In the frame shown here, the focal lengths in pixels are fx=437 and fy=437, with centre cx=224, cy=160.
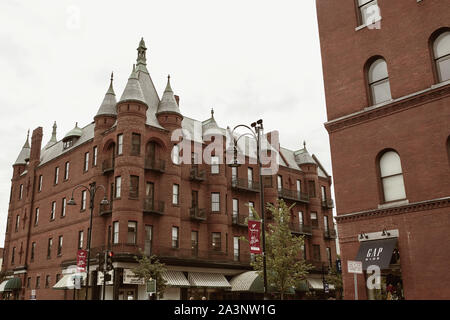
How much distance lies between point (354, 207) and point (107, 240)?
83.1ft

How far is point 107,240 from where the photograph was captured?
3762 cm

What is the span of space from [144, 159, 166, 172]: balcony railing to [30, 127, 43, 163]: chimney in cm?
1992

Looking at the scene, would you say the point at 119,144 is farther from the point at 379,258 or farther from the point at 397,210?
the point at 379,258

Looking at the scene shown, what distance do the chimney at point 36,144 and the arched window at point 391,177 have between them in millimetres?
44152

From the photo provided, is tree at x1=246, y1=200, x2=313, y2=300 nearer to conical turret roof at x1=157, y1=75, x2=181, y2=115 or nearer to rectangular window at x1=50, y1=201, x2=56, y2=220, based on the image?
conical turret roof at x1=157, y1=75, x2=181, y2=115

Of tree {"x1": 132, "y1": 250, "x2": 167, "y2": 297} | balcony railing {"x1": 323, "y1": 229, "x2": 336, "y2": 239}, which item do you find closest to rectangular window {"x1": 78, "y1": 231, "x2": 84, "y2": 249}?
tree {"x1": 132, "y1": 250, "x2": 167, "y2": 297}

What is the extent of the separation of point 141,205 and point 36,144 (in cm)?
2219

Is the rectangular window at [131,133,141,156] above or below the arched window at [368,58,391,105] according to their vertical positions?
above

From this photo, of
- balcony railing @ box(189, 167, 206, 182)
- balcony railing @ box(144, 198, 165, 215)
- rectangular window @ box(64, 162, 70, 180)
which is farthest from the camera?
rectangular window @ box(64, 162, 70, 180)

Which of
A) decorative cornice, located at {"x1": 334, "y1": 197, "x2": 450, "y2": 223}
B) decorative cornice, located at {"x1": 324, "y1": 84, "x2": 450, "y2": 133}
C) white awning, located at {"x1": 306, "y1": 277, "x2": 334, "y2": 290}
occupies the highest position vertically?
decorative cornice, located at {"x1": 324, "y1": 84, "x2": 450, "y2": 133}

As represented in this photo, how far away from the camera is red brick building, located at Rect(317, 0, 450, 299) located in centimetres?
1599

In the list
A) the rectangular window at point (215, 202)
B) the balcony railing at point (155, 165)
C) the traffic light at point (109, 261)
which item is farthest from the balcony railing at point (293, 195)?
the traffic light at point (109, 261)
